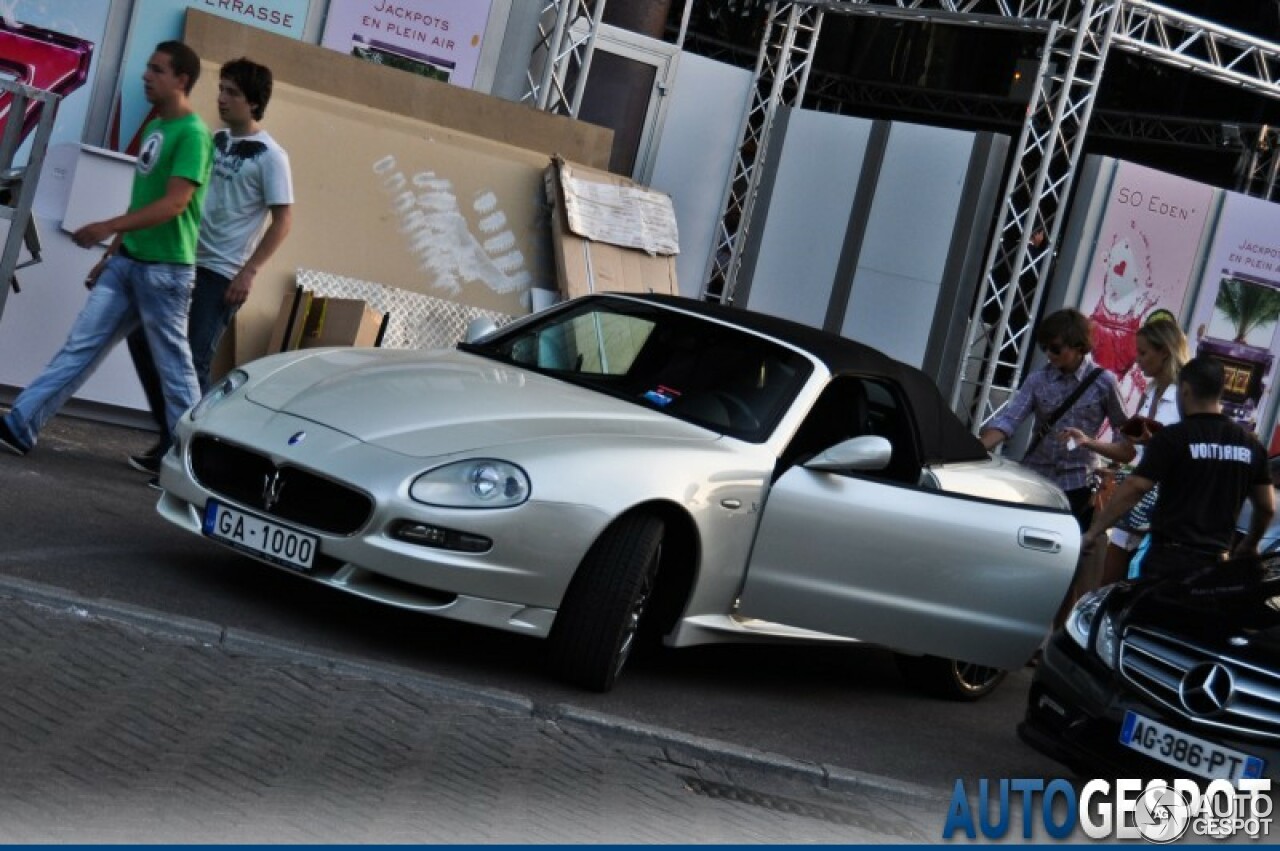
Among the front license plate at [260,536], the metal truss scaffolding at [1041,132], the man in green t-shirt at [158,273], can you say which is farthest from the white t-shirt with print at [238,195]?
the metal truss scaffolding at [1041,132]

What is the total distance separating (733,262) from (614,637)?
12.1 meters

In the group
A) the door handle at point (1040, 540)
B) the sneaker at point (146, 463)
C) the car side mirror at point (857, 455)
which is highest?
the car side mirror at point (857, 455)

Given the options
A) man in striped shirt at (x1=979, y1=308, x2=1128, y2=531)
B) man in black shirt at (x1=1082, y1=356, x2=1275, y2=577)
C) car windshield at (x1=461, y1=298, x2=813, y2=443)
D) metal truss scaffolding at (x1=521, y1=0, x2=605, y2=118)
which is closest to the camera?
car windshield at (x1=461, y1=298, x2=813, y2=443)

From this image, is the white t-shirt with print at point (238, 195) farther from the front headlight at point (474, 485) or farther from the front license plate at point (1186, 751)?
the front license plate at point (1186, 751)

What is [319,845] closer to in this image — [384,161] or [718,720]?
[718,720]

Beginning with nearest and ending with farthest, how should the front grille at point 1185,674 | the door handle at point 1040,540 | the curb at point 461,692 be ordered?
1. the curb at point 461,692
2. the front grille at point 1185,674
3. the door handle at point 1040,540

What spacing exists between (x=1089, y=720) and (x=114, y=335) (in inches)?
190

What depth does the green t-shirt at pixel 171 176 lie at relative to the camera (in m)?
8.84

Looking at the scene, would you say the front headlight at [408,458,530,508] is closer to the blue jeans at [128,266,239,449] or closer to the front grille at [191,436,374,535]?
the front grille at [191,436,374,535]

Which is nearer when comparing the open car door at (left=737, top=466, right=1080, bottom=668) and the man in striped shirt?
the open car door at (left=737, top=466, right=1080, bottom=668)

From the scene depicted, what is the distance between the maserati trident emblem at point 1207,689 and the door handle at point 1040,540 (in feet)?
4.37

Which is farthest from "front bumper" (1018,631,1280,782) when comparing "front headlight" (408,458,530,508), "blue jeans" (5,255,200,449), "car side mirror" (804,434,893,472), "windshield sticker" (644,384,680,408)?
"blue jeans" (5,255,200,449)

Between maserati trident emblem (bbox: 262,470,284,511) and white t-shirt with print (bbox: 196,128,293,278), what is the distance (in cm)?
290

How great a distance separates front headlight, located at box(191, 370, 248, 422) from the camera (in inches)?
279
